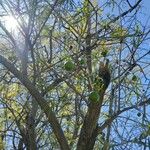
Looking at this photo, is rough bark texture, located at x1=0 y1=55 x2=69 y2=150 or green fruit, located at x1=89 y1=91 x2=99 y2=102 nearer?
green fruit, located at x1=89 y1=91 x2=99 y2=102

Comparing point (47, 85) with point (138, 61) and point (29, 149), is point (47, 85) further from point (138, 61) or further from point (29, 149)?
point (138, 61)

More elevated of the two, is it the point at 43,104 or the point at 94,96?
the point at 43,104

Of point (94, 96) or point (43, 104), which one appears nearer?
point (94, 96)

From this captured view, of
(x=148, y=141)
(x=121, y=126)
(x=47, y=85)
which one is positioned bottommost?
(x=148, y=141)

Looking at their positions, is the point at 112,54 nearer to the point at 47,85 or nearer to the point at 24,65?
the point at 47,85

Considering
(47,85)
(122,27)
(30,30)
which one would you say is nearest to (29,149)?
(47,85)

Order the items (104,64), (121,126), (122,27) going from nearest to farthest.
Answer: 1. (104,64)
2. (122,27)
3. (121,126)

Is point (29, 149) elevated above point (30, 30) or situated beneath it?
situated beneath

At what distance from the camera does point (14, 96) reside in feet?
24.4

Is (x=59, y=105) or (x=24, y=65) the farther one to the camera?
(x=59, y=105)

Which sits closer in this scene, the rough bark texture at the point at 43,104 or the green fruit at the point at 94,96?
the green fruit at the point at 94,96

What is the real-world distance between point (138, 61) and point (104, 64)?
52 cm

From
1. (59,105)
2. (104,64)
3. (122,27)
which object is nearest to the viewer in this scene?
(104,64)

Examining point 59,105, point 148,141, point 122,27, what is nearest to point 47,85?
point 59,105
